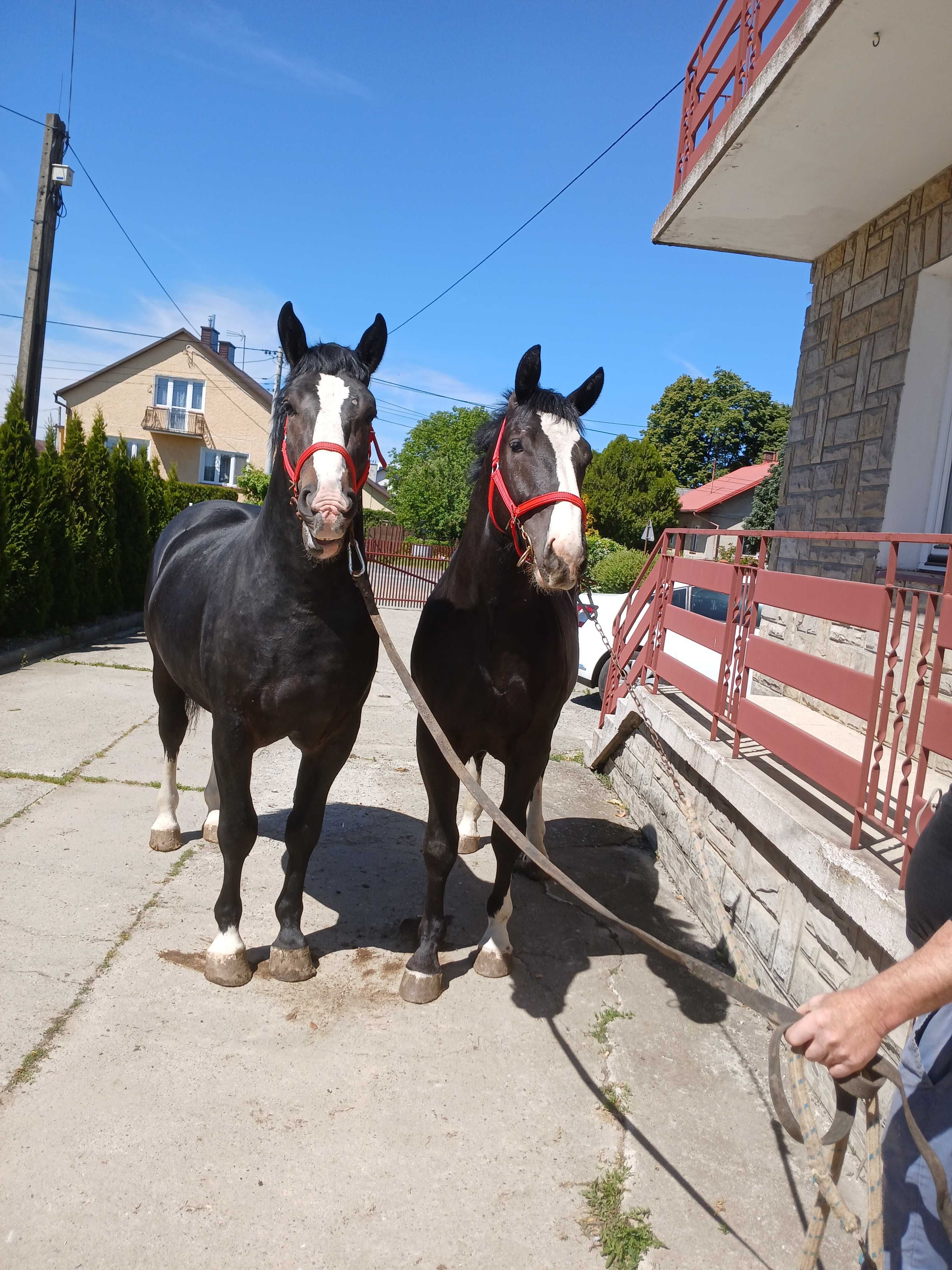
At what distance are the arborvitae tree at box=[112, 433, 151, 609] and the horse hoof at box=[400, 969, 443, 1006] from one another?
32.0ft

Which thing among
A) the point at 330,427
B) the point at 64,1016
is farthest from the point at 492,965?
the point at 330,427

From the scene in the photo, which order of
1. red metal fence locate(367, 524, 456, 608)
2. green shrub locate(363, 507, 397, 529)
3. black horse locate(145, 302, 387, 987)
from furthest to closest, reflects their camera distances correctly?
1. green shrub locate(363, 507, 397, 529)
2. red metal fence locate(367, 524, 456, 608)
3. black horse locate(145, 302, 387, 987)

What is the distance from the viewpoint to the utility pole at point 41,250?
11.5 m

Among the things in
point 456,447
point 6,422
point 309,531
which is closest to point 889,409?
point 309,531

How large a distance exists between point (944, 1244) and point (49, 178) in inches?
576

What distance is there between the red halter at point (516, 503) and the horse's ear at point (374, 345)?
0.54 metres

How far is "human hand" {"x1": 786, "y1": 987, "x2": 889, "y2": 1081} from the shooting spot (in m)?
1.21

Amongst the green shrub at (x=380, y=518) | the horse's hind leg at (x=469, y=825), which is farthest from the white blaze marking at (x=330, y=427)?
the green shrub at (x=380, y=518)

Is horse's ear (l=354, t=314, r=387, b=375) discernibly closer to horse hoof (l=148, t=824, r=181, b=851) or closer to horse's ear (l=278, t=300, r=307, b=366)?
horse's ear (l=278, t=300, r=307, b=366)

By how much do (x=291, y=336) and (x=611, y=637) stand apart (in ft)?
20.6

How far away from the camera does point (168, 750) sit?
436 cm

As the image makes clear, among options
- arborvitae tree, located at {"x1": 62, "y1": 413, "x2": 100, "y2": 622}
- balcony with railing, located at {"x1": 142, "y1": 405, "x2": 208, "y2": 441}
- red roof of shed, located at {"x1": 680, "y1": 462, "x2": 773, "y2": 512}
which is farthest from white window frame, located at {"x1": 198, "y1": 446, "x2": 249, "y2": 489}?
arborvitae tree, located at {"x1": 62, "y1": 413, "x2": 100, "y2": 622}

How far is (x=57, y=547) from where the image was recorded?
9.83 meters

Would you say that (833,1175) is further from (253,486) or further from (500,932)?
(253,486)
